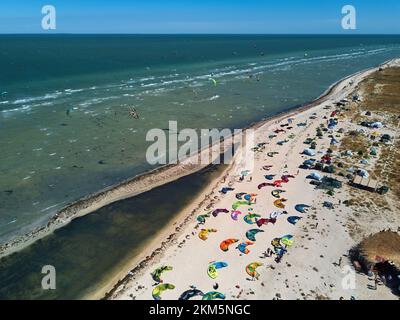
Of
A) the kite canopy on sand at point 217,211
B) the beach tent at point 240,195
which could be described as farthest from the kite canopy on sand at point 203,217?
the beach tent at point 240,195

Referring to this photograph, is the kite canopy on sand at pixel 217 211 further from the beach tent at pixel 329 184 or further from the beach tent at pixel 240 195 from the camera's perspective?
the beach tent at pixel 329 184

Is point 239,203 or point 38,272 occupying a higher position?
point 239,203

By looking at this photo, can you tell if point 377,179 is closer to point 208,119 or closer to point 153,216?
point 153,216

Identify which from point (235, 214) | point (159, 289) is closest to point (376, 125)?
point (235, 214)

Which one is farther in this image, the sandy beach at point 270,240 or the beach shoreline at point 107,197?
the beach shoreline at point 107,197

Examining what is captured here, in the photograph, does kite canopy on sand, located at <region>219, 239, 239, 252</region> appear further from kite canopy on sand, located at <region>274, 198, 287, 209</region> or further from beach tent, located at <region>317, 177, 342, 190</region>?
beach tent, located at <region>317, 177, 342, 190</region>

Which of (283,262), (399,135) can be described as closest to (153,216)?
(283,262)

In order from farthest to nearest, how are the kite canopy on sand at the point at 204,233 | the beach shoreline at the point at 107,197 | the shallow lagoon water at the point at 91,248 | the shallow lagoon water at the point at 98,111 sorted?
the shallow lagoon water at the point at 98,111 < the beach shoreline at the point at 107,197 < the kite canopy on sand at the point at 204,233 < the shallow lagoon water at the point at 91,248
